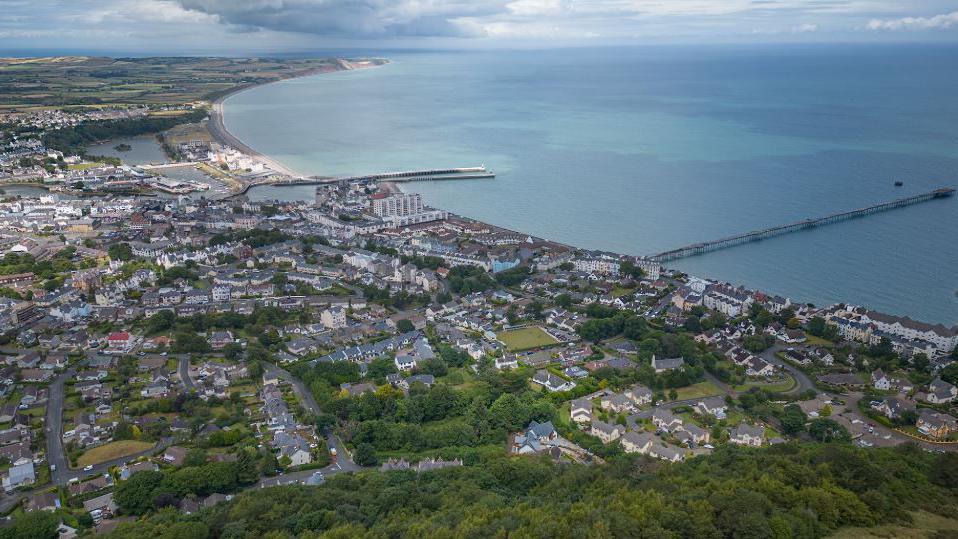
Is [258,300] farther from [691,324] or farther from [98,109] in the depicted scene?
[98,109]

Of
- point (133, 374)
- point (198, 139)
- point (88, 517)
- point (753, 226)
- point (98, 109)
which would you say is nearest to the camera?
point (88, 517)

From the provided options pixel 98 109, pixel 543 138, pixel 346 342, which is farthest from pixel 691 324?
pixel 98 109

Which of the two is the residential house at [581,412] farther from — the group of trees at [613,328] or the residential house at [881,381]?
the residential house at [881,381]

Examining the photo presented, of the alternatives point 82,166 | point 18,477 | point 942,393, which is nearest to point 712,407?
point 942,393

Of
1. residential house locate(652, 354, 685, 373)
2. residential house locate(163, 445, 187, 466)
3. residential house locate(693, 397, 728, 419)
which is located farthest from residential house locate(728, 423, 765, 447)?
residential house locate(163, 445, 187, 466)

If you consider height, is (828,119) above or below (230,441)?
above

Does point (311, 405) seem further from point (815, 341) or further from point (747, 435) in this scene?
point (815, 341)
